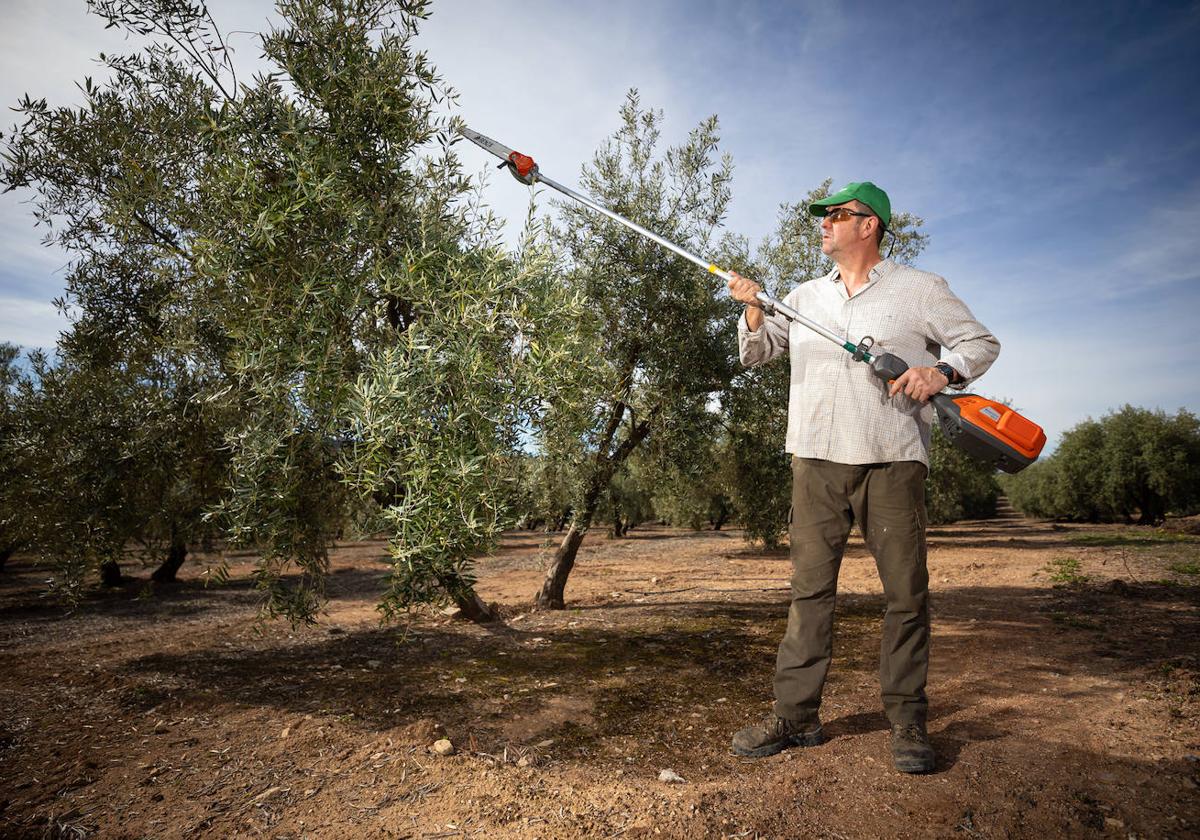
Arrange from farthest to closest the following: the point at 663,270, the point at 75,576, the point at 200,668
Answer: the point at 663,270 → the point at 200,668 → the point at 75,576

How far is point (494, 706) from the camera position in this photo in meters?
5.67

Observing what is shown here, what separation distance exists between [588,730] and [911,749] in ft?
8.00

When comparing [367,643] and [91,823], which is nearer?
[91,823]

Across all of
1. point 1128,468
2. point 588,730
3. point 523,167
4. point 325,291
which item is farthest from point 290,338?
point 1128,468

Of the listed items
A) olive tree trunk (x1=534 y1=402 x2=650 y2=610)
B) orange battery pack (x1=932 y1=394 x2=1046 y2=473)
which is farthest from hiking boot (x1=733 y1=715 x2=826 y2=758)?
olive tree trunk (x1=534 y1=402 x2=650 y2=610)

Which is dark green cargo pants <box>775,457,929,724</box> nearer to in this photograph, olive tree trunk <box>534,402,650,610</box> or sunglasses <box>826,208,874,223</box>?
sunglasses <box>826,208,874,223</box>

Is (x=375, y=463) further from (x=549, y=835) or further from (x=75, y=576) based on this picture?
(x=75, y=576)

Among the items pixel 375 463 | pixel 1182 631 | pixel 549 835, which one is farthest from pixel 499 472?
pixel 1182 631

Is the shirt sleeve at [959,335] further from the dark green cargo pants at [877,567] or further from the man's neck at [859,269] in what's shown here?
the dark green cargo pants at [877,567]

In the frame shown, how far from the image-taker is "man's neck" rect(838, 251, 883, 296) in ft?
15.1

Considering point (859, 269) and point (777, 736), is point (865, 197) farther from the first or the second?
point (777, 736)

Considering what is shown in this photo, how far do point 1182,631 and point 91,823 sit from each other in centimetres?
1103

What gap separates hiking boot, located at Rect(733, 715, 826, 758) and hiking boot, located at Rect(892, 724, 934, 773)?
54cm

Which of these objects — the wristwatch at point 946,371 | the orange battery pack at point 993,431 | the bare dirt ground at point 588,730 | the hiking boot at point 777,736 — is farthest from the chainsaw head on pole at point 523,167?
the hiking boot at point 777,736
